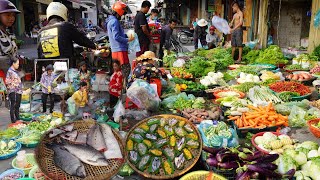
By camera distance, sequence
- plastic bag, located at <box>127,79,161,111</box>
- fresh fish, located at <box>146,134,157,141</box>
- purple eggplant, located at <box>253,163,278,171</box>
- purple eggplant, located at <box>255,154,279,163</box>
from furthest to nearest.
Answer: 1. plastic bag, located at <box>127,79,161,111</box>
2. fresh fish, located at <box>146,134,157,141</box>
3. purple eggplant, located at <box>255,154,279,163</box>
4. purple eggplant, located at <box>253,163,278,171</box>

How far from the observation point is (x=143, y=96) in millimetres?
4824

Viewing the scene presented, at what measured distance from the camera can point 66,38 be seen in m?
5.19

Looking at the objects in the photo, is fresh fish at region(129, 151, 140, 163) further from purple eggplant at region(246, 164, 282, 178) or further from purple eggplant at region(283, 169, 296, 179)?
purple eggplant at region(283, 169, 296, 179)

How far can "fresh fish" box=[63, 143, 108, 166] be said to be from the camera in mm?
2767

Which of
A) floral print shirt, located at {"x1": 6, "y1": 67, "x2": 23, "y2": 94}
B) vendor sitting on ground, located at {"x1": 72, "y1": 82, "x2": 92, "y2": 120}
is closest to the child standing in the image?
vendor sitting on ground, located at {"x1": 72, "y1": 82, "x2": 92, "y2": 120}

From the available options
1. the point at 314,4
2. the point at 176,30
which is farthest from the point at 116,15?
the point at 176,30

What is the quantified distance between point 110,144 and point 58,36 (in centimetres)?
290

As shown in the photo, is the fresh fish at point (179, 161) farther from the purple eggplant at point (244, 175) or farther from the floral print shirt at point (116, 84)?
the floral print shirt at point (116, 84)

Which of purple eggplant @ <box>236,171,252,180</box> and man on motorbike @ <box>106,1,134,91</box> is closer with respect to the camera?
purple eggplant @ <box>236,171,252,180</box>

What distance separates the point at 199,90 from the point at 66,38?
9.21 feet

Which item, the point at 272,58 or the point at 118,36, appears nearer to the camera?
the point at 118,36

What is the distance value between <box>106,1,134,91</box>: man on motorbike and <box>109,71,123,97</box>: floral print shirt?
26 centimetres

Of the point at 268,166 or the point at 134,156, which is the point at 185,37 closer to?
the point at 134,156

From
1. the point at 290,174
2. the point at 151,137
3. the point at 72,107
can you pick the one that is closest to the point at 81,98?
the point at 72,107
